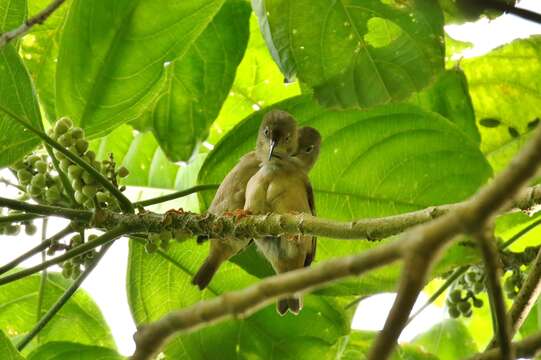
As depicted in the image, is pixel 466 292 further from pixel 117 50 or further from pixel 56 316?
pixel 117 50

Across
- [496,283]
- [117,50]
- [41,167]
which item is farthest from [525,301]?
[41,167]

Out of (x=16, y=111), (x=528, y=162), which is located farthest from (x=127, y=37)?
(x=528, y=162)

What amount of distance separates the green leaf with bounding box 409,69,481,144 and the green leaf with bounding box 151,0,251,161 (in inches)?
31.1

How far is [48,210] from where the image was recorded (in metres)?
2.62

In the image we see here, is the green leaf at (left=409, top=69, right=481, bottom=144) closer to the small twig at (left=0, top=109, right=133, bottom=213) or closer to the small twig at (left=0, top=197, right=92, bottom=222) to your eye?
the small twig at (left=0, top=109, right=133, bottom=213)

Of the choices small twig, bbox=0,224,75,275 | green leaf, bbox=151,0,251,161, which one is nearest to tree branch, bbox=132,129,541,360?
small twig, bbox=0,224,75,275

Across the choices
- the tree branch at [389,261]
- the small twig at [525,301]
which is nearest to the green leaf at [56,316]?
the small twig at [525,301]

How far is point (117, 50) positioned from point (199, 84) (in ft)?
2.44

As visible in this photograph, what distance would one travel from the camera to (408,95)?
3.01 m

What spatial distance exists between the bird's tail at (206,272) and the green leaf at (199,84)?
537 millimetres

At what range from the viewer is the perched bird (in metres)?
3.20

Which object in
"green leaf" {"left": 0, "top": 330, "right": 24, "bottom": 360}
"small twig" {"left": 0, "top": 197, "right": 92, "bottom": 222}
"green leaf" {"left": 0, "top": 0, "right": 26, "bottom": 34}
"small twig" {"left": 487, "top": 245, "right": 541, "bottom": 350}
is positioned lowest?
"small twig" {"left": 487, "top": 245, "right": 541, "bottom": 350}

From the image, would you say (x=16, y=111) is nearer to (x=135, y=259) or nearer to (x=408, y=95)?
(x=135, y=259)

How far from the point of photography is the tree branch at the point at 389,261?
36.9 inches
